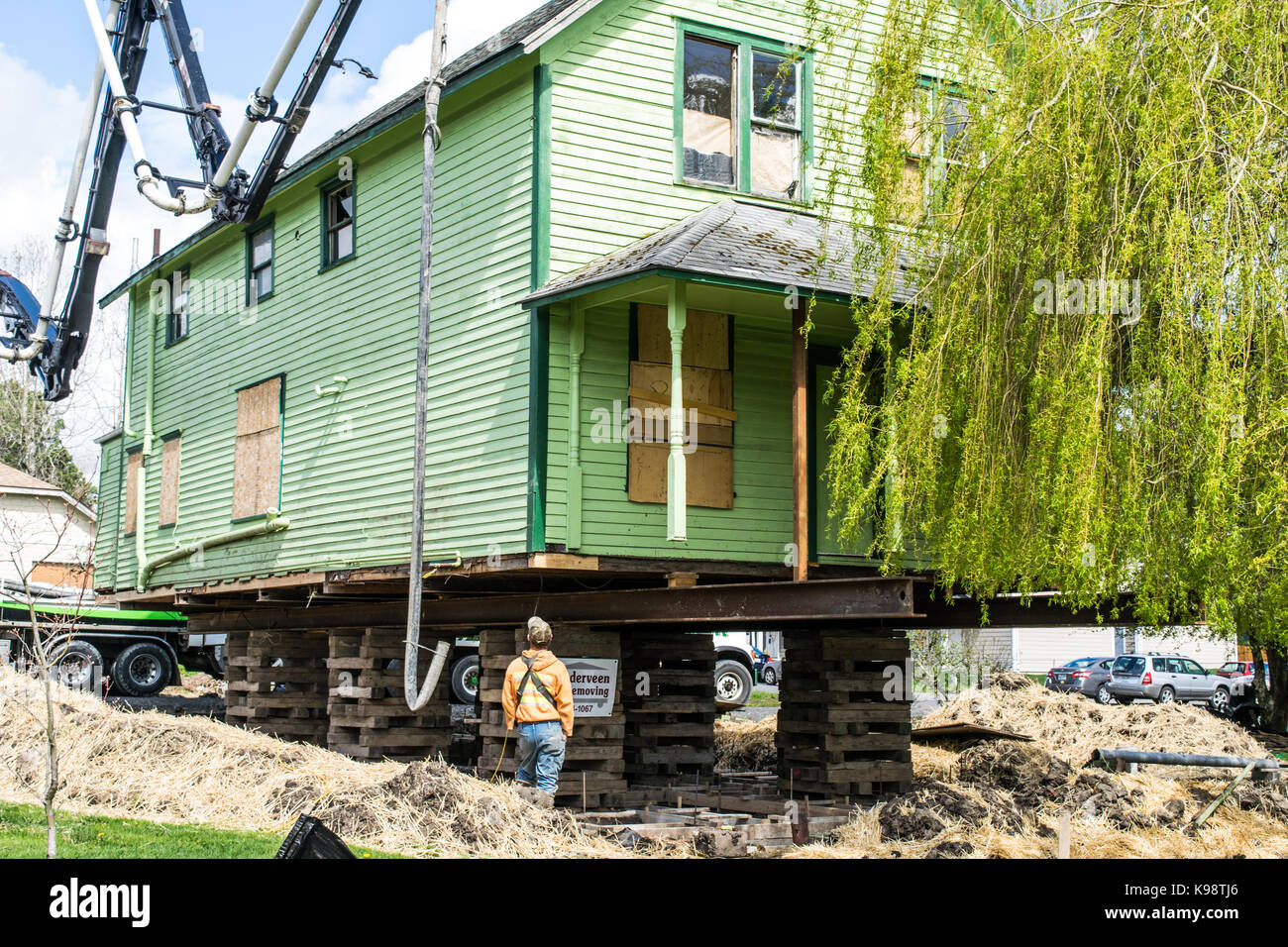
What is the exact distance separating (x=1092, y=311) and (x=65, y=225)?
16812 mm

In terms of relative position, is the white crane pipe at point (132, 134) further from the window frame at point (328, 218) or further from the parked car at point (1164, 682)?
the parked car at point (1164, 682)

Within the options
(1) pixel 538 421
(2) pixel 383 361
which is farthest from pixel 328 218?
(1) pixel 538 421

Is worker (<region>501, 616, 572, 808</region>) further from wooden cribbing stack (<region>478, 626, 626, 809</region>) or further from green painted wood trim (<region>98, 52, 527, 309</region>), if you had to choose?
green painted wood trim (<region>98, 52, 527, 309</region>)

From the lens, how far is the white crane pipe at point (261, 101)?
15070mm

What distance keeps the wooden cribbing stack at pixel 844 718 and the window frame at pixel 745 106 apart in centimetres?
506

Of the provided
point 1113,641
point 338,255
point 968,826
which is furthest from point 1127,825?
point 1113,641

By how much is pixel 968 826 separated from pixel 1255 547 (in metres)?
3.67

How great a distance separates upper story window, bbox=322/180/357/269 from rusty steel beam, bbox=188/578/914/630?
14.8 ft

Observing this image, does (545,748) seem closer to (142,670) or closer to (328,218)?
(328,218)

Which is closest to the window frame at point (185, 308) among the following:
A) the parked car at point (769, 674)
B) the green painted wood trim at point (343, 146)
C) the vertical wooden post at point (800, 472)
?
the green painted wood trim at point (343, 146)

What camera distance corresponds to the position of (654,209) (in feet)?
45.7

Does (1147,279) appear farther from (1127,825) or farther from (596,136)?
(596,136)

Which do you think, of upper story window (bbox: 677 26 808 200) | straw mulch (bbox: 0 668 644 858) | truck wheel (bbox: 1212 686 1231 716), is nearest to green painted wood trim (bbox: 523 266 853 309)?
upper story window (bbox: 677 26 808 200)

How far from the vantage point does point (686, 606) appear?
12.0 m
